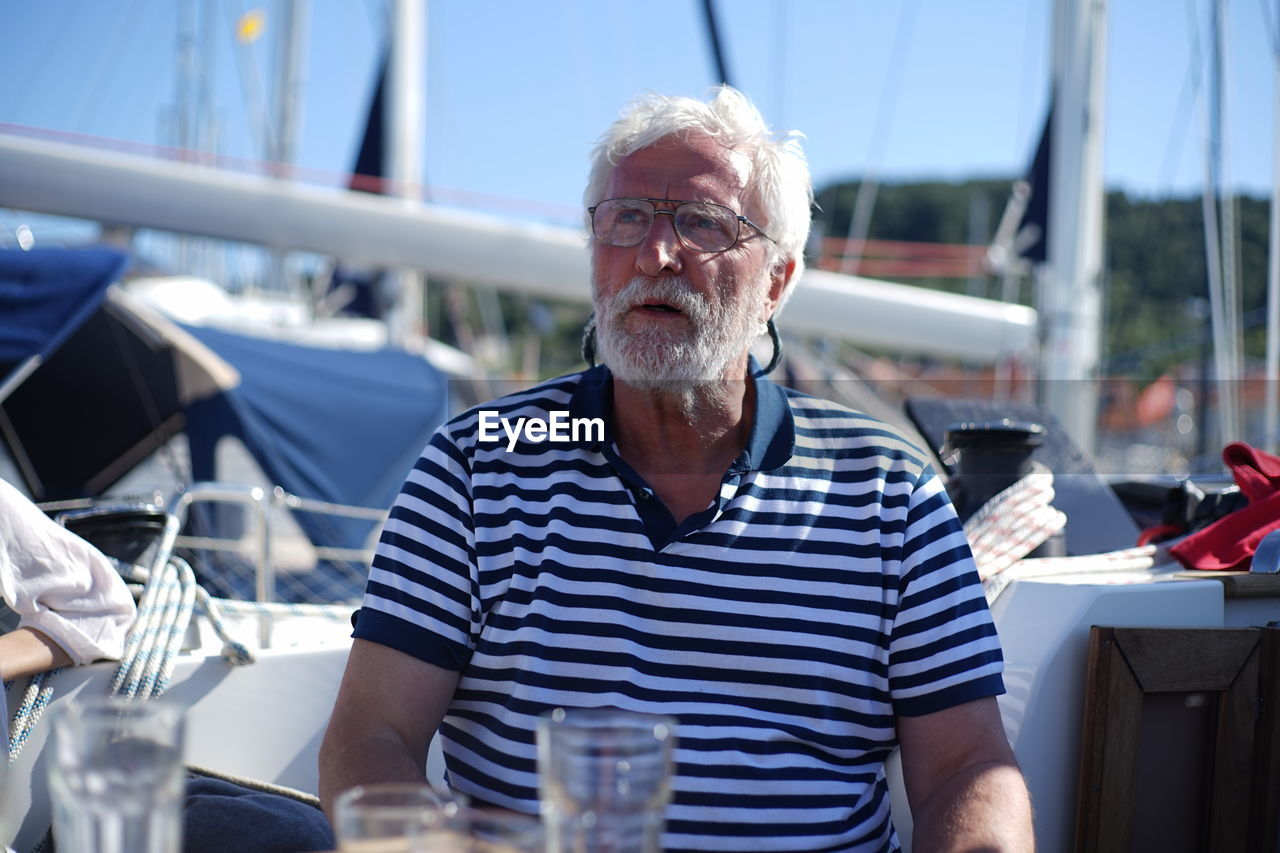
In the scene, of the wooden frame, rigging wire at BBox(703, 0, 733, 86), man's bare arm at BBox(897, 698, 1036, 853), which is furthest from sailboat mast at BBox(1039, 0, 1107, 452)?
man's bare arm at BBox(897, 698, 1036, 853)

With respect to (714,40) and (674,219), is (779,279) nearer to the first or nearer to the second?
(674,219)

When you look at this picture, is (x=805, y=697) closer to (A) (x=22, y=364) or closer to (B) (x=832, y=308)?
(A) (x=22, y=364)

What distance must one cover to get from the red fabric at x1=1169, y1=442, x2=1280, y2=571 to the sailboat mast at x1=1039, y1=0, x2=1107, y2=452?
4.14m

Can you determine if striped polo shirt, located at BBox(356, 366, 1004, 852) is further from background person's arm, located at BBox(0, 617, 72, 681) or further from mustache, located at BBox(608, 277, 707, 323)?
background person's arm, located at BBox(0, 617, 72, 681)

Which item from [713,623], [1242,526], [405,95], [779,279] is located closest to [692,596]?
[713,623]

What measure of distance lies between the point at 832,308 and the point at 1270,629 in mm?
5198

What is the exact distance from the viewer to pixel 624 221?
189 cm

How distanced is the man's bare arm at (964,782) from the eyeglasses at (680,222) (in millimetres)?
816

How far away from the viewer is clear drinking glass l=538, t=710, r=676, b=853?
2.64 ft

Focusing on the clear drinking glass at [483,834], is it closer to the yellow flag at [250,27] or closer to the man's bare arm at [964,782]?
the man's bare arm at [964,782]

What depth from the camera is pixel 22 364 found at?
17.4 feet

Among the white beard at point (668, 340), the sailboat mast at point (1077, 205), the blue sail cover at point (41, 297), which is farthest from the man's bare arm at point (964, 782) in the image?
the sailboat mast at point (1077, 205)

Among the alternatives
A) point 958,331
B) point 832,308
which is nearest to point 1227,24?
point 958,331

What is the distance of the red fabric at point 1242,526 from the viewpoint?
7.39ft
